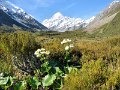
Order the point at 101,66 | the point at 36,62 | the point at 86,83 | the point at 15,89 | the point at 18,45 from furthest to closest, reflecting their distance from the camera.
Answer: the point at 36,62 < the point at 18,45 < the point at 15,89 < the point at 101,66 < the point at 86,83

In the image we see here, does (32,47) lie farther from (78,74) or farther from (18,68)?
(78,74)

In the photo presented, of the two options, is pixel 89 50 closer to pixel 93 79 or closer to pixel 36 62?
pixel 36 62

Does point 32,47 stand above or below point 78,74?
above

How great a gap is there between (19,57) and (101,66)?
4887mm

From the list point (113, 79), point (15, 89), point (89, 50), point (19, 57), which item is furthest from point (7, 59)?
point (113, 79)

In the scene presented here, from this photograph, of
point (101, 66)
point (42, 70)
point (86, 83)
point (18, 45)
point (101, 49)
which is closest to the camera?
point (86, 83)

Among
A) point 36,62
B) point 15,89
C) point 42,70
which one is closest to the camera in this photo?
point 15,89

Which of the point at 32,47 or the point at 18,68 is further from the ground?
the point at 32,47

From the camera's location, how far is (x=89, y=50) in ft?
53.5

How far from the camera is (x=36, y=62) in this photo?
1355 cm

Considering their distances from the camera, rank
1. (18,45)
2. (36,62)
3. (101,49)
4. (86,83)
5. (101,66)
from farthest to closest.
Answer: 1. (101,49)
2. (36,62)
3. (18,45)
4. (101,66)
5. (86,83)

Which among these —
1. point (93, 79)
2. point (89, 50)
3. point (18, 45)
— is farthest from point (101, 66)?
point (89, 50)

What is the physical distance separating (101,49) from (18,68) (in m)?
5.06

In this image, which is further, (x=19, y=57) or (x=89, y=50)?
(x=89, y=50)
